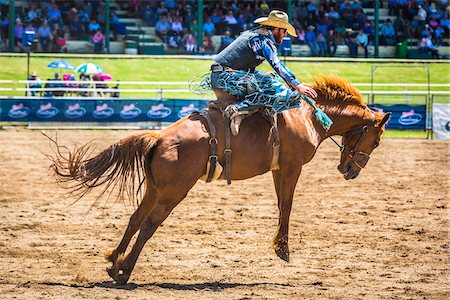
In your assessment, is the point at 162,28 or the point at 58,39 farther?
the point at 162,28

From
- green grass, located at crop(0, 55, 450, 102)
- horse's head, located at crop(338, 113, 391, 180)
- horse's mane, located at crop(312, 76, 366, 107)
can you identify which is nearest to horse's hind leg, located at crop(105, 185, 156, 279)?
horse's mane, located at crop(312, 76, 366, 107)

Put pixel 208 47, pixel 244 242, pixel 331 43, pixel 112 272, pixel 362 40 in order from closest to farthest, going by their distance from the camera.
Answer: pixel 112 272, pixel 244 242, pixel 208 47, pixel 331 43, pixel 362 40

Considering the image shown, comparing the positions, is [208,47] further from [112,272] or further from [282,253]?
[112,272]

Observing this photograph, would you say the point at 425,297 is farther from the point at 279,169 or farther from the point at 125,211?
the point at 125,211

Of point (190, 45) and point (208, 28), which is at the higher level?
point (208, 28)

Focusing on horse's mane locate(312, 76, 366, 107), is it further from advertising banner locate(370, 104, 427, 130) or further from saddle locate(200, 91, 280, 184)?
advertising banner locate(370, 104, 427, 130)

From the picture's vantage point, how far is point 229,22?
32.1m

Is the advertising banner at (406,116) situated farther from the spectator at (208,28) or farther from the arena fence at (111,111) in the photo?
the spectator at (208,28)

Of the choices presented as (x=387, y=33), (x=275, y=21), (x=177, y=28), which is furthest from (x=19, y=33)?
(x=275, y=21)

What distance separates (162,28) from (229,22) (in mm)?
2645

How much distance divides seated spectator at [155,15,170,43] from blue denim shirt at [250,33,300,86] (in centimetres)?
2426

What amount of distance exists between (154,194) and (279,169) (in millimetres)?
1248

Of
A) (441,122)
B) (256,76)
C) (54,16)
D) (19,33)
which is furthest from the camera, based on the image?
(54,16)

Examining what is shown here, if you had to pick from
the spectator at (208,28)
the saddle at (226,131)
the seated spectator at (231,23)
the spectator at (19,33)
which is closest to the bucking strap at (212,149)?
the saddle at (226,131)
